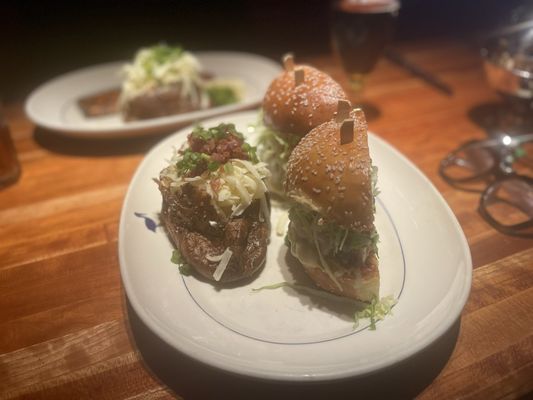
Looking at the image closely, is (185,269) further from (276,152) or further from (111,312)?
(276,152)

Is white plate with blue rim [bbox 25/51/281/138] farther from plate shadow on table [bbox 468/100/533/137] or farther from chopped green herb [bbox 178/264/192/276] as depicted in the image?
plate shadow on table [bbox 468/100/533/137]

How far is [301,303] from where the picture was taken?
201 cm

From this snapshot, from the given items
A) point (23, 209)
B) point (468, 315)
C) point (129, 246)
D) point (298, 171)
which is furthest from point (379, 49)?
point (23, 209)

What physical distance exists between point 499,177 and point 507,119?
3.44ft

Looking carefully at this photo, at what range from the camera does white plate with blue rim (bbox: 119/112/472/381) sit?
1.62 m

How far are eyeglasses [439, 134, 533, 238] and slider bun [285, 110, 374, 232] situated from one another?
1151 mm

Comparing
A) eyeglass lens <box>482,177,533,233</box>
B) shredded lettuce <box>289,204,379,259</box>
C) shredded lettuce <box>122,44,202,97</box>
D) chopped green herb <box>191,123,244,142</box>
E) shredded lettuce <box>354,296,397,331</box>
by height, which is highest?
chopped green herb <box>191,123,244,142</box>

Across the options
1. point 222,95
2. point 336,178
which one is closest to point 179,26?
point 222,95

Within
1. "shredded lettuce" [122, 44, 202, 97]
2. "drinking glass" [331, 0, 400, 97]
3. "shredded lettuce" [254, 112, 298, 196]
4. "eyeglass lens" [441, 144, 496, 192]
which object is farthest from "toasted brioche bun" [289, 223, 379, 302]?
"shredded lettuce" [122, 44, 202, 97]

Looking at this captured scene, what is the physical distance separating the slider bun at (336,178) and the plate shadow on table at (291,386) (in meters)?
0.62

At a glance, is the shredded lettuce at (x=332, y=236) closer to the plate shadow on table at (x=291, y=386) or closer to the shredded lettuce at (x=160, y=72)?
the plate shadow on table at (x=291, y=386)

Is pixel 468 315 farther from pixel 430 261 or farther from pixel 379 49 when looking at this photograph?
pixel 379 49

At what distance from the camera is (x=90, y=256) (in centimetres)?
243


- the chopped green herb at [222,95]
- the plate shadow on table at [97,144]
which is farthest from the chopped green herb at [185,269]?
the chopped green herb at [222,95]
